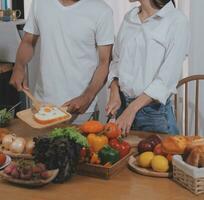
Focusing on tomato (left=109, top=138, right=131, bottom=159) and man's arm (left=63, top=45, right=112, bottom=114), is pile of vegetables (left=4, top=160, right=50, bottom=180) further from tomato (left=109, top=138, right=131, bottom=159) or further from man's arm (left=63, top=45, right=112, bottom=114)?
man's arm (left=63, top=45, right=112, bottom=114)

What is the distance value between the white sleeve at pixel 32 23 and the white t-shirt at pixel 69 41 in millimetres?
18

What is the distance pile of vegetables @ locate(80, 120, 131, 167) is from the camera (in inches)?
58.1

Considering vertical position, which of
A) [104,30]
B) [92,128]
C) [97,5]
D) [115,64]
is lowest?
[92,128]

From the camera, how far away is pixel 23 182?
1.38m

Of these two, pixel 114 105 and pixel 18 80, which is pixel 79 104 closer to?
pixel 114 105

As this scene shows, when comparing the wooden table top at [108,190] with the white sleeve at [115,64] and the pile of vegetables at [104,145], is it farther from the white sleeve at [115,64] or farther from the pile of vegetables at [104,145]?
the white sleeve at [115,64]

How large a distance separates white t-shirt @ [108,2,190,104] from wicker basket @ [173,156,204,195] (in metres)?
→ 0.46

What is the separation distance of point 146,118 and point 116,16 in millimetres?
1317

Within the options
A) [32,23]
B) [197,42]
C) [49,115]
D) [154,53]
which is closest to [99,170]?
[49,115]

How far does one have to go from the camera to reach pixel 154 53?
184 centimetres

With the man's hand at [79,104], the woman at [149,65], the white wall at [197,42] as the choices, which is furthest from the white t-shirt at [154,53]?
the white wall at [197,42]

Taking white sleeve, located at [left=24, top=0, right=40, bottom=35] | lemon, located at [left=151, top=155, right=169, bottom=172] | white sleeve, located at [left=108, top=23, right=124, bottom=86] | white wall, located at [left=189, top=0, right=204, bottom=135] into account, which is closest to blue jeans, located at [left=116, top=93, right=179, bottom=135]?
white sleeve, located at [left=108, top=23, right=124, bottom=86]

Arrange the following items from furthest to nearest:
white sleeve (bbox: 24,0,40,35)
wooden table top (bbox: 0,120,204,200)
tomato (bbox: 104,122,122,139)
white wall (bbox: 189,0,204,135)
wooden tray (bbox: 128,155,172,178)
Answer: white wall (bbox: 189,0,204,135), white sleeve (bbox: 24,0,40,35), tomato (bbox: 104,122,122,139), wooden tray (bbox: 128,155,172,178), wooden table top (bbox: 0,120,204,200)

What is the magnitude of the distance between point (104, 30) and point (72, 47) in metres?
0.18
